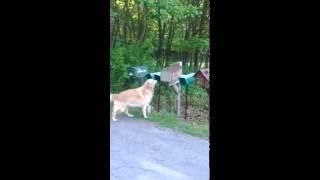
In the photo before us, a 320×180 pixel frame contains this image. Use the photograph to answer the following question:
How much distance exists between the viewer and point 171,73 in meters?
2.19

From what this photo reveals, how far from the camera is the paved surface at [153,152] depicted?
1519 millimetres

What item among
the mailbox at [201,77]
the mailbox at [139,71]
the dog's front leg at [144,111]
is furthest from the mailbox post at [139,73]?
the mailbox at [201,77]

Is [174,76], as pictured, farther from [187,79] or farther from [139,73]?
[139,73]

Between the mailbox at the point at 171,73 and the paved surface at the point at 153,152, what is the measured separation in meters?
0.24

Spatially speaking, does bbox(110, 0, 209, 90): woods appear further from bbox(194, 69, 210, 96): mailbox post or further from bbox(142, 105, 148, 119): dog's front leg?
bbox(142, 105, 148, 119): dog's front leg

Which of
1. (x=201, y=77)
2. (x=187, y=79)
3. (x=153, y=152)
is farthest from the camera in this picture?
(x=187, y=79)

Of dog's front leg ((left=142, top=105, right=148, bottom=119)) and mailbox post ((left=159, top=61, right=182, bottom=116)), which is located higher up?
mailbox post ((left=159, top=61, right=182, bottom=116))

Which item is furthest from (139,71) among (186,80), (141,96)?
(186,80)

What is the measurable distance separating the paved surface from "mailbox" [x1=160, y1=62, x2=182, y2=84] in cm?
24

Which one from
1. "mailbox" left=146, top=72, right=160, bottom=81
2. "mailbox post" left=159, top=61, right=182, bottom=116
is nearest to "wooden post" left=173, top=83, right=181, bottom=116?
"mailbox post" left=159, top=61, right=182, bottom=116

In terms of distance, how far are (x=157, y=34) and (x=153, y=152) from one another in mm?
655

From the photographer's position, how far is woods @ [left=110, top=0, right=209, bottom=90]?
82.4 inches
